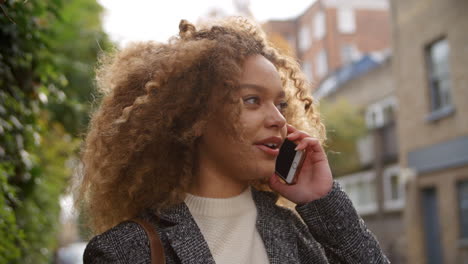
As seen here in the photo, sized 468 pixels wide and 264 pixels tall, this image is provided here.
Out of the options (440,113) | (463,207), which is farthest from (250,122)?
(440,113)

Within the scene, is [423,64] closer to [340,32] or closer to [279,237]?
[279,237]

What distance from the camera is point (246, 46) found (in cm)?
255

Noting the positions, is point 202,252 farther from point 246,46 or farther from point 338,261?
point 246,46

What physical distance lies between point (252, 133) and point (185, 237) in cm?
46

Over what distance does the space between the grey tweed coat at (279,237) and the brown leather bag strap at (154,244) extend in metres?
0.02

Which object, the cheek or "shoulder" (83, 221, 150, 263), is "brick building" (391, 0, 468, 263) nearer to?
the cheek

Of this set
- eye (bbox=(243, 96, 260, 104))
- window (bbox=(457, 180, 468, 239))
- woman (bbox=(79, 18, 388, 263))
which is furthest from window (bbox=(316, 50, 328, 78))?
eye (bbox=(243, 96, 260, 104))

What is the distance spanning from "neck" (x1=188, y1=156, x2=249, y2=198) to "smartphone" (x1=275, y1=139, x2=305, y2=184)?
19cm

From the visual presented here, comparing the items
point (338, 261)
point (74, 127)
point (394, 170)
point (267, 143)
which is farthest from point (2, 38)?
point (394, 170)

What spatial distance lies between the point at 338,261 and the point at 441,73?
1417 centimetres

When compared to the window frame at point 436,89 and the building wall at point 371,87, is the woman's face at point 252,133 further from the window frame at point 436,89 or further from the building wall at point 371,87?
the building wall at point 371,87

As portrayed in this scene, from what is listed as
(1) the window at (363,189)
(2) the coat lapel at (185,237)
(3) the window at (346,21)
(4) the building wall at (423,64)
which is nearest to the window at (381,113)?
(1) the window at (363,189)

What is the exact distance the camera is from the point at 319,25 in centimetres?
3931

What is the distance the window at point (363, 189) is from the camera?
2605 centimetres
